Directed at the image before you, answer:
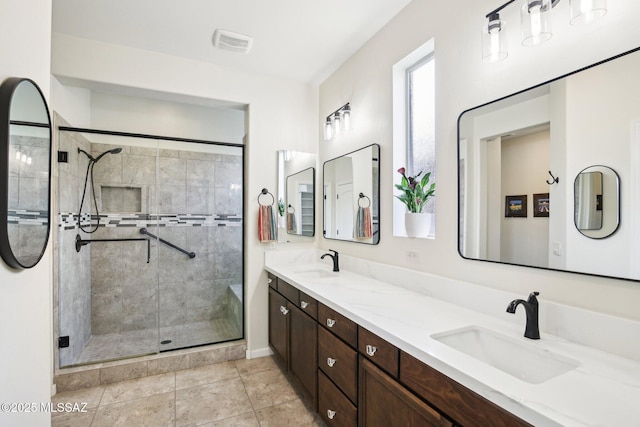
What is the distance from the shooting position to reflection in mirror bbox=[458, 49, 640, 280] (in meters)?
1.08

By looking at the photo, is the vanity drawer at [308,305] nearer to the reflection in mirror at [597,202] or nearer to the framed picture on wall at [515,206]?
the framed picture on wall at [515,206]

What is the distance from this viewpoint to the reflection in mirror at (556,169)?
1077 mm

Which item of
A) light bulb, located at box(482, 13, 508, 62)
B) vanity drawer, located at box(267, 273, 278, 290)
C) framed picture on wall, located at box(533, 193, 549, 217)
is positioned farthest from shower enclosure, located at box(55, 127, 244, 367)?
framed picture on wall, located at box(533, 193, 549, 217)

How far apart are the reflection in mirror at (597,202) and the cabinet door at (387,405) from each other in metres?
0.89

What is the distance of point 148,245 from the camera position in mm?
3016

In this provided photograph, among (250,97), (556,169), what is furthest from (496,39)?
(250,97)

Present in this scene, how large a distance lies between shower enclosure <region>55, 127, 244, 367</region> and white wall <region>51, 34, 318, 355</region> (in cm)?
20

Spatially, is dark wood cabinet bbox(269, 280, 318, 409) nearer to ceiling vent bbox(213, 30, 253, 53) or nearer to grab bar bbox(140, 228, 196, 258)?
grab bar bbox(140, 228, 196, 258)

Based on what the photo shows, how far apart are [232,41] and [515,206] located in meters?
2.37

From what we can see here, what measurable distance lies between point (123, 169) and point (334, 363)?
2.58 metres

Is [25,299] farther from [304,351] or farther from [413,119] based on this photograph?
[413,119]

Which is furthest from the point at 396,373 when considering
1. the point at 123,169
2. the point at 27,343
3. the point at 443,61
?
the point at 123,169

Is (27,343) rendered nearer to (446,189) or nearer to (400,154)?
(446,189)

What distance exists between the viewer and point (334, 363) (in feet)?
5.72
